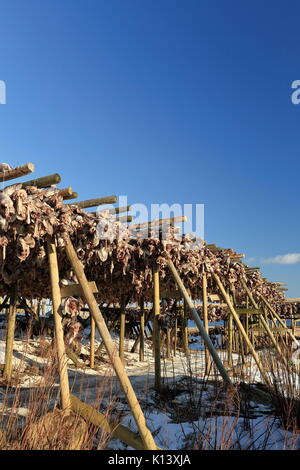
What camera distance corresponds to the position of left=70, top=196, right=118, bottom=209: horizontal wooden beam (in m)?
5.96

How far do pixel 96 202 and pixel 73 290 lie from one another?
5.45 feet

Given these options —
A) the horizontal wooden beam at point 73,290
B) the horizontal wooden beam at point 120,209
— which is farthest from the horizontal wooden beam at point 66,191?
the horizontal wooden beam at point 120,209

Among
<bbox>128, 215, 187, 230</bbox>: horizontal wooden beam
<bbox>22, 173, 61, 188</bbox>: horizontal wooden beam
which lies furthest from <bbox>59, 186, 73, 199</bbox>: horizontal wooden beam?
<bbox>128, 215, 187, 230</bbox>: horizontal wooden beam

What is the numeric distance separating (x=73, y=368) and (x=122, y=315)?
242 centimetres

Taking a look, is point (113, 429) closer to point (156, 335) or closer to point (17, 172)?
point (17, 172)

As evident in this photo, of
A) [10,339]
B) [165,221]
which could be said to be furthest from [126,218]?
[10,339]

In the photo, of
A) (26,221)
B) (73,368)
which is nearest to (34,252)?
(26,221)

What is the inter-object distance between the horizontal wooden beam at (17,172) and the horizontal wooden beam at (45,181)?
0.34 meters

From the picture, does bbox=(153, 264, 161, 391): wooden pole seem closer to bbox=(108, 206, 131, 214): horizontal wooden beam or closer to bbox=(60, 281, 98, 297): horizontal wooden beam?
bbox=(108, 206, 131, 214): horizontal wooden beam

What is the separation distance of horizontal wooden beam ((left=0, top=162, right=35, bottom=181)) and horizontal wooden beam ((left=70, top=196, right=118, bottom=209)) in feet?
4.99

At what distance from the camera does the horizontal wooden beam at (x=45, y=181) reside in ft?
15.9
